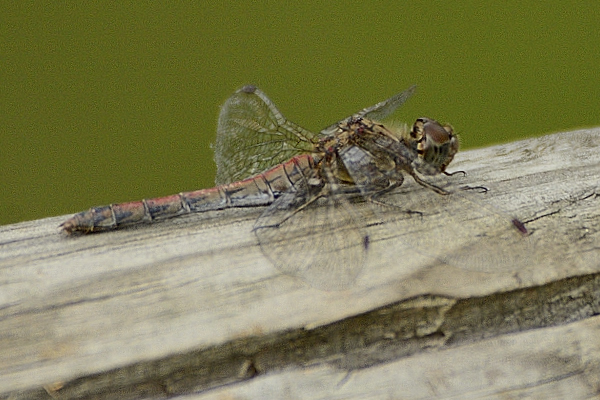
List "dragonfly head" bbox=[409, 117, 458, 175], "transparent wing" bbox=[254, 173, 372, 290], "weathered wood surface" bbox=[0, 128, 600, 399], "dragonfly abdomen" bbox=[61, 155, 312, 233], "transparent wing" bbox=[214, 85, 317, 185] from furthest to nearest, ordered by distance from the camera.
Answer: "transparent wing" bbox=[214, 85, 317, 185], "dragonfly head" bbox=[409, 117, 458, 175], "dragonfly abdomen" bbox=[61, 155, 312, 233], "transparent wing" bbox=[254, 173, 372, 290], "weathered wood surface" bbox=[0, 128, 600, 399]

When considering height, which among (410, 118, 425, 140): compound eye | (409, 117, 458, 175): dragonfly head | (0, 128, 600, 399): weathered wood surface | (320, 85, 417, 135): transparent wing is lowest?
(0, 128, 600, 399): weathered wood surface

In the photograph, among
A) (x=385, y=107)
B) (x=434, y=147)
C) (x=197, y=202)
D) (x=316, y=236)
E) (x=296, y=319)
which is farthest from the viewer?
(x=385, y=107)

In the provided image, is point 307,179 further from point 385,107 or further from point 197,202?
point 385,107

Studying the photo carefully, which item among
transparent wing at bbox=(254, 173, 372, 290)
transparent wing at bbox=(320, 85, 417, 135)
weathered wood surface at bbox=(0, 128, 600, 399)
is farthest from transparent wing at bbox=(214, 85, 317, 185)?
weathered wood surface at bbox=(0, 128, 600, 399)

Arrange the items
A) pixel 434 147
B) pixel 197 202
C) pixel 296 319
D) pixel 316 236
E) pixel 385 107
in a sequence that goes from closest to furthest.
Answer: pixel 296 319, pixel 316 236, pixel 197 202, pixel 434 147, pixel 385 107

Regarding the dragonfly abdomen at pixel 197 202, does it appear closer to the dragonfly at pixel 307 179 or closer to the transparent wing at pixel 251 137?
the dragonfly at pixel 307 179

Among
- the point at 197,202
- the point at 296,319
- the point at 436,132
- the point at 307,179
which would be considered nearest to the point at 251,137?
the point at 307,179

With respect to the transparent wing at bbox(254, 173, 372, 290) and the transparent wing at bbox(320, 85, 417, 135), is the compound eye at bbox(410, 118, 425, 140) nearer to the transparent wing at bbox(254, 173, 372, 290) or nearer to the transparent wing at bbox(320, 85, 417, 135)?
the transparent wing at bbox(320, 85, 417, 135)

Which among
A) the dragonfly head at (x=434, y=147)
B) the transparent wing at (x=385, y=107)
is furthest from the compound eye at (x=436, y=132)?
the transparent wing at (x=385, y=107)
